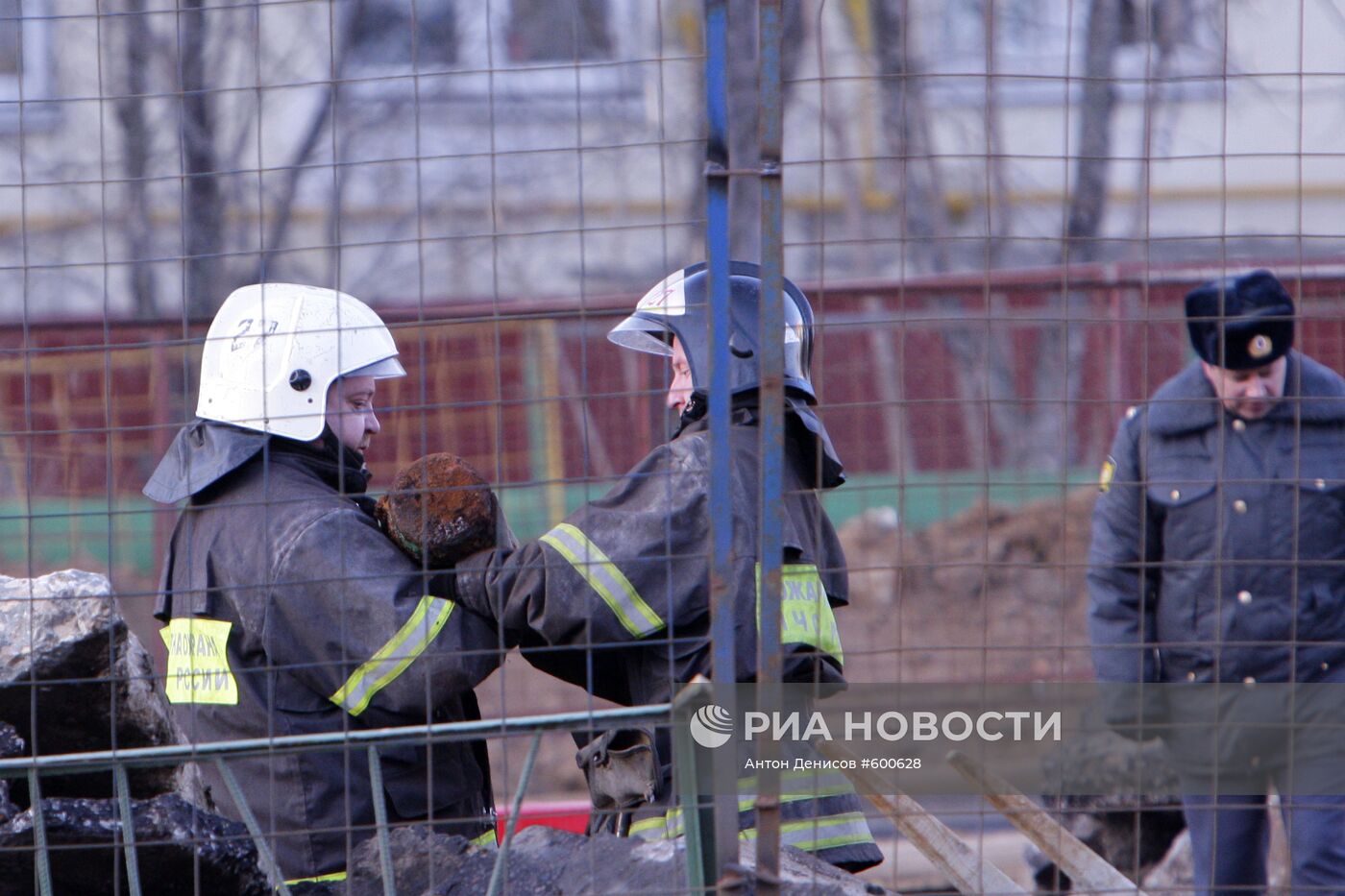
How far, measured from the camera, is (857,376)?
7465mm

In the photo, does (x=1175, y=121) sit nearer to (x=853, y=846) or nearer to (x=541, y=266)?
(x=541, y=266)

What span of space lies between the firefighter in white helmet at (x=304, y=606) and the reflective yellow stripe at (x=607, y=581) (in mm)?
295

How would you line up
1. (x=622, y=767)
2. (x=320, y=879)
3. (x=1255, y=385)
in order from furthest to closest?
(x=1255, y=385)
(x=622, y=767)
(x=320, y=879)

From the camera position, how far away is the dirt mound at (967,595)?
7328 millimetres

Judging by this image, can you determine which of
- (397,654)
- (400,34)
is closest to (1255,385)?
(397,654)

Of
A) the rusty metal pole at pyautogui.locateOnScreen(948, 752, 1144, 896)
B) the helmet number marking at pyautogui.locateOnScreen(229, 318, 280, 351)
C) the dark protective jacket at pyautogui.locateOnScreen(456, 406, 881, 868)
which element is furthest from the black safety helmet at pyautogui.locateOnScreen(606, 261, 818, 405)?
the rusty metal pole at pyautogui.locateOnScreen(948, 752, 1144, 896)

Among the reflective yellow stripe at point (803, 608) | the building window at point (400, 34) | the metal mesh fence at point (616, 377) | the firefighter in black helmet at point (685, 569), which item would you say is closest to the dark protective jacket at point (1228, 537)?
the metal mesh fence at point (616, 377)

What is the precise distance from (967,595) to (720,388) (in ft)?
19.5

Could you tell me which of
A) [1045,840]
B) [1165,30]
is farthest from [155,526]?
[1165,30]

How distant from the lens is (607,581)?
292 cm

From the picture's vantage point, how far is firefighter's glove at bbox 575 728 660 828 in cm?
324

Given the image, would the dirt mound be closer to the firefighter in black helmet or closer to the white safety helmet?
the firefighter in black helmet

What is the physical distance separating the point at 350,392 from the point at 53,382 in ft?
12.3

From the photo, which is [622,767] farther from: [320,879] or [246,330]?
[246,330]
